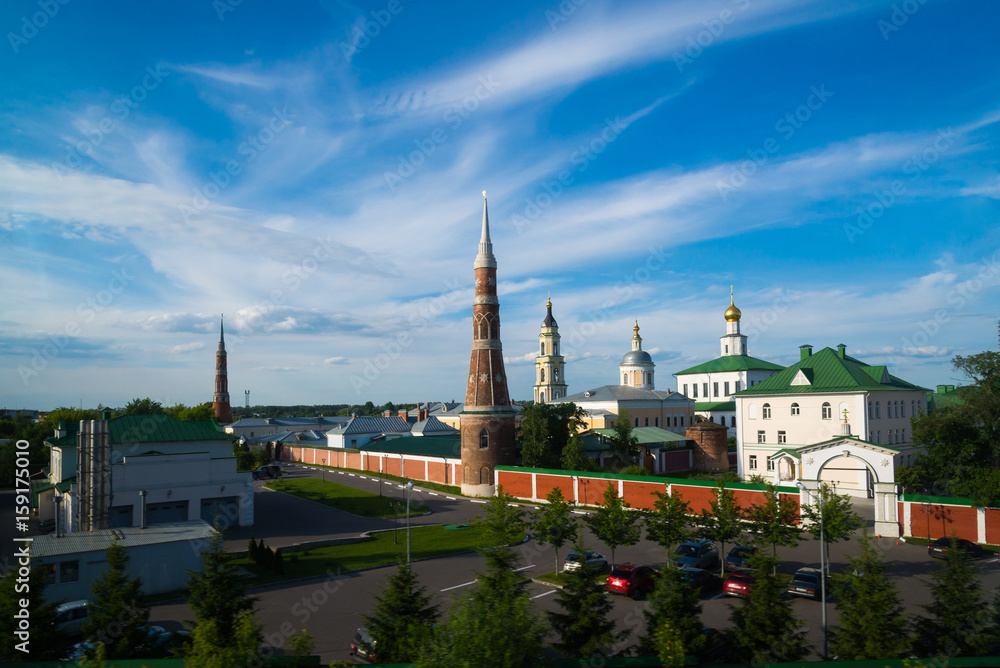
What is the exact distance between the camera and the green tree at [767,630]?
496 inches

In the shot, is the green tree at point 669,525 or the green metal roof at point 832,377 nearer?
the green tree at point 669,525

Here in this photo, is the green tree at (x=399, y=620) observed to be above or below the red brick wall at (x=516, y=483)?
above

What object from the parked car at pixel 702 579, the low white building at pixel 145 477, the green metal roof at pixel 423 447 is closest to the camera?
the parked car at pixel 702 579

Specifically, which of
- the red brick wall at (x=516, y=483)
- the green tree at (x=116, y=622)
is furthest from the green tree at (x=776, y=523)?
the red brick wall at (x=516, y=483)

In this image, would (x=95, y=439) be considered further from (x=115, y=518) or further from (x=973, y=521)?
(x=973, y=521)

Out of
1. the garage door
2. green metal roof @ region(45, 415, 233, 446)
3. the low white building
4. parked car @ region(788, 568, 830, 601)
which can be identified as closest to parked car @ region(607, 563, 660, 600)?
parked car @ region(788, 568, 830, 601)

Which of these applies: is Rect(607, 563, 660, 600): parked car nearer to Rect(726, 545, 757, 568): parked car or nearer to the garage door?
Rect(726, 545, 757, 568): parked car

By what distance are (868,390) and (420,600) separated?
1613 inches

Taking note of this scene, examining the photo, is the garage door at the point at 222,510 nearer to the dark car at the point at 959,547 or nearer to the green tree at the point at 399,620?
the green tree at the point at 399,620

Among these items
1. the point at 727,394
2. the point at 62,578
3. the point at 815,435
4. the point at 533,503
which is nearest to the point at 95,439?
the point at 62,578

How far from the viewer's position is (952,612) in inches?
505

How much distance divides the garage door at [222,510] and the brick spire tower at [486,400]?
16.1 meters

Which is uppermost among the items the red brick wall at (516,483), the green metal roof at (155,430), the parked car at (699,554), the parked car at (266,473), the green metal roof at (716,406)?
the green metal roof at (155,430)

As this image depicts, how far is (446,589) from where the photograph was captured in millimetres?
21609
